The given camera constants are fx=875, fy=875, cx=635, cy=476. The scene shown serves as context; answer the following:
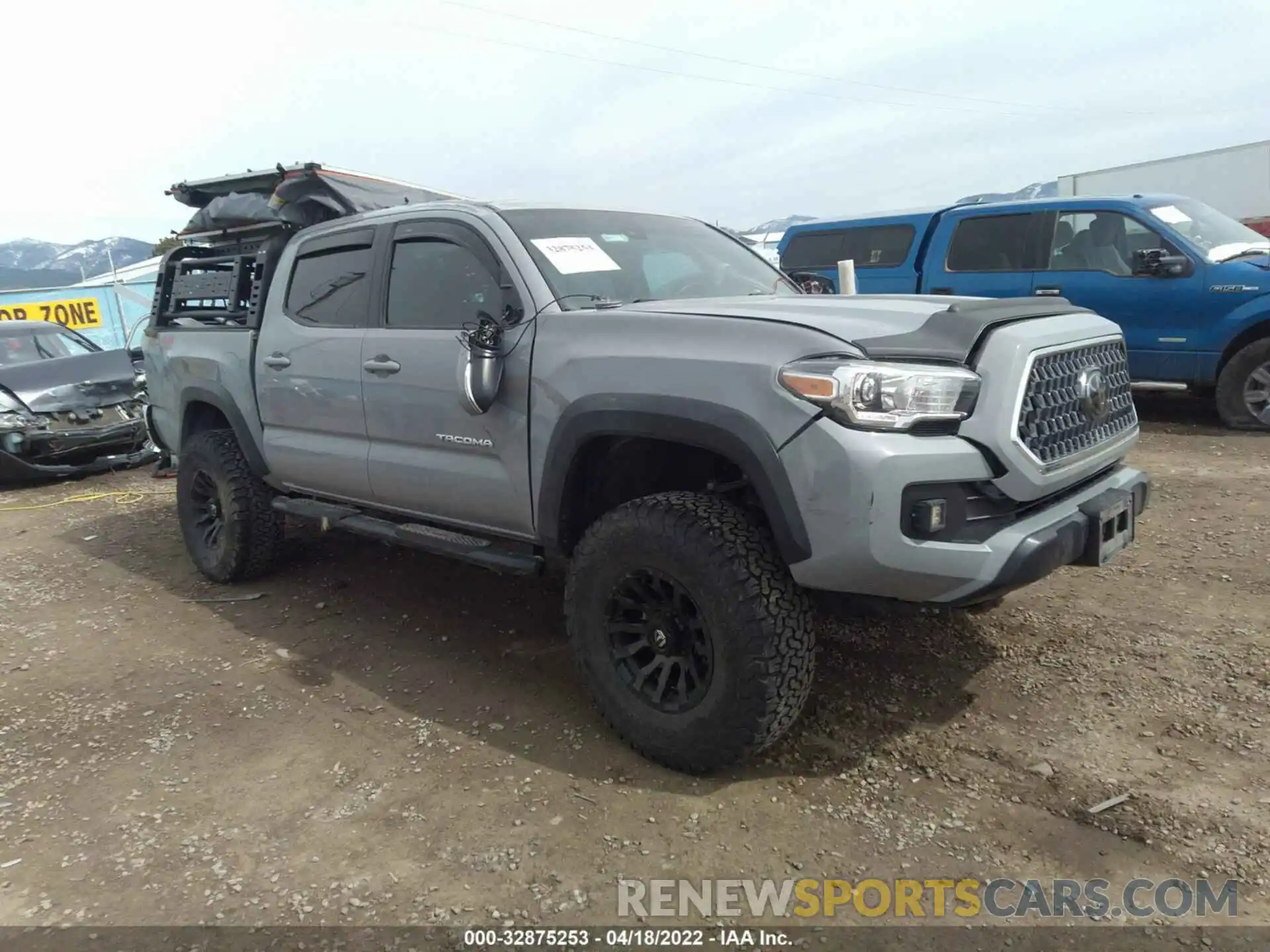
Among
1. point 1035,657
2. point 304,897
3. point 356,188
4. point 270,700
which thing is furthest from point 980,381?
point 356,188

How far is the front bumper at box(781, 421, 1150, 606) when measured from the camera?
2307 millimetres

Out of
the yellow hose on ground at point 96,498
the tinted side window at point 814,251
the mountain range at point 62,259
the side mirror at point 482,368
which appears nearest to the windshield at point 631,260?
the side mirror at point 482,368

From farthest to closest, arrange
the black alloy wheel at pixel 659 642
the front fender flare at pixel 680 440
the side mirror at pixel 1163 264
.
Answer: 1. the side mirror at pixel 1163 264
2. the black alloy wheel at pixel 659 642
3. the front fender flare at pixel 680 440

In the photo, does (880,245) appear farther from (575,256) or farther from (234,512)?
(234,512)

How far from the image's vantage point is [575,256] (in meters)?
3.41

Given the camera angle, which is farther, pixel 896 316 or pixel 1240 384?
pixel 1240 384

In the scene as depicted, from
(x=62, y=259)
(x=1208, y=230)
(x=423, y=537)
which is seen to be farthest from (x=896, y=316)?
(x=62, y=259)

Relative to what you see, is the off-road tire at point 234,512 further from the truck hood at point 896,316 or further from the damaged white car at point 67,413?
the damaged white car at point 67,413

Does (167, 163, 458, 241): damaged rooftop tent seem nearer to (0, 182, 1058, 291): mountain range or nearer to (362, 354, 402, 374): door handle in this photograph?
(362, 354, 402, 374): door handle

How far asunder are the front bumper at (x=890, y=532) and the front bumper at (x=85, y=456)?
7.75 m

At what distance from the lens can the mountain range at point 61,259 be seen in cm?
5178

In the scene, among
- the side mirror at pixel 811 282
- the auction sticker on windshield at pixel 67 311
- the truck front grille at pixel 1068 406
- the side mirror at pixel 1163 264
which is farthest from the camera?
the auction sticker on windshield at pixel 67 311

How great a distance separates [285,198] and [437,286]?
1.51m

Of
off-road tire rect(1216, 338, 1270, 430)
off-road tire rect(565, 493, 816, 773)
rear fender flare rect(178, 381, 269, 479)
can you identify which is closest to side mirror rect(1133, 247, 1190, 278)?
off-road tire rect(1216, 338, 1270, 430)
